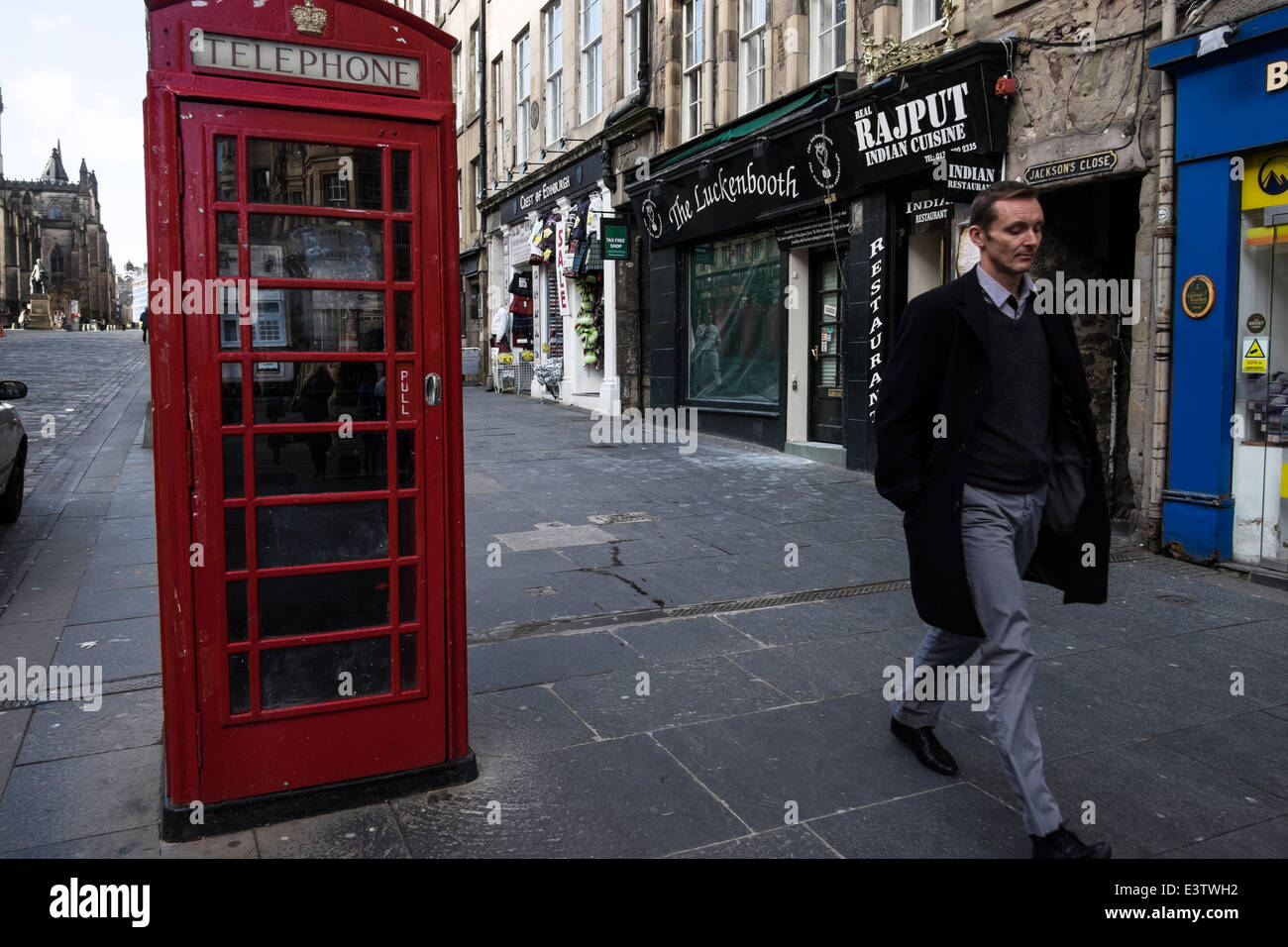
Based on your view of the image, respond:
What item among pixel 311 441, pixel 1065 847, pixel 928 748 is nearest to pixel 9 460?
pixel 311 441

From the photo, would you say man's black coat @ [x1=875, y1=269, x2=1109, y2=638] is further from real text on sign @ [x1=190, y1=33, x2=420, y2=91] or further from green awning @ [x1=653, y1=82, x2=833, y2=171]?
green awning @ [x1=653, y1=82, x2=833, y2=171]

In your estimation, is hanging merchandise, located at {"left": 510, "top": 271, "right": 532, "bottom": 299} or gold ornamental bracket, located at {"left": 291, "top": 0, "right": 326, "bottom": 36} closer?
gold ornamental bracket, located at {"left": 291, "top": 0, "right": 326, "bottom": 36}

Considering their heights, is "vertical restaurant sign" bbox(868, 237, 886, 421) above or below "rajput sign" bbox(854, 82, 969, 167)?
below

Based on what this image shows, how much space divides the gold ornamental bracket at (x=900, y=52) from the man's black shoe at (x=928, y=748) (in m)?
7.89

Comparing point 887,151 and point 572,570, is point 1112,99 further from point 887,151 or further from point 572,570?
point 572,570

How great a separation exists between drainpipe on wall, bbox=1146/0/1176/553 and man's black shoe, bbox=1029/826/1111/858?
17.5 feet

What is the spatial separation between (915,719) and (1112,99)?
256 inches

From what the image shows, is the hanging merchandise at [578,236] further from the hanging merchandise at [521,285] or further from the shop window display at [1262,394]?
the shop window display at [1262,394]

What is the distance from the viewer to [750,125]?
13898mm

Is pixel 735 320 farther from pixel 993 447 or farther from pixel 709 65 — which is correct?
pixel 993 447

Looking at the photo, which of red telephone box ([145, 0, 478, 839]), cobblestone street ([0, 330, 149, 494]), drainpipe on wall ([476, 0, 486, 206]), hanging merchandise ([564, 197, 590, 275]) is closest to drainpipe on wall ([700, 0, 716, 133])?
hanging merchandise ([564, 197, 590, 275])

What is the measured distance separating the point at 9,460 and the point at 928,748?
27.7 feet

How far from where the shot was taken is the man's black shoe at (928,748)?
157 inches

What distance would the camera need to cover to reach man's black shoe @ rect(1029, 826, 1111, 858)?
10.4 feet
